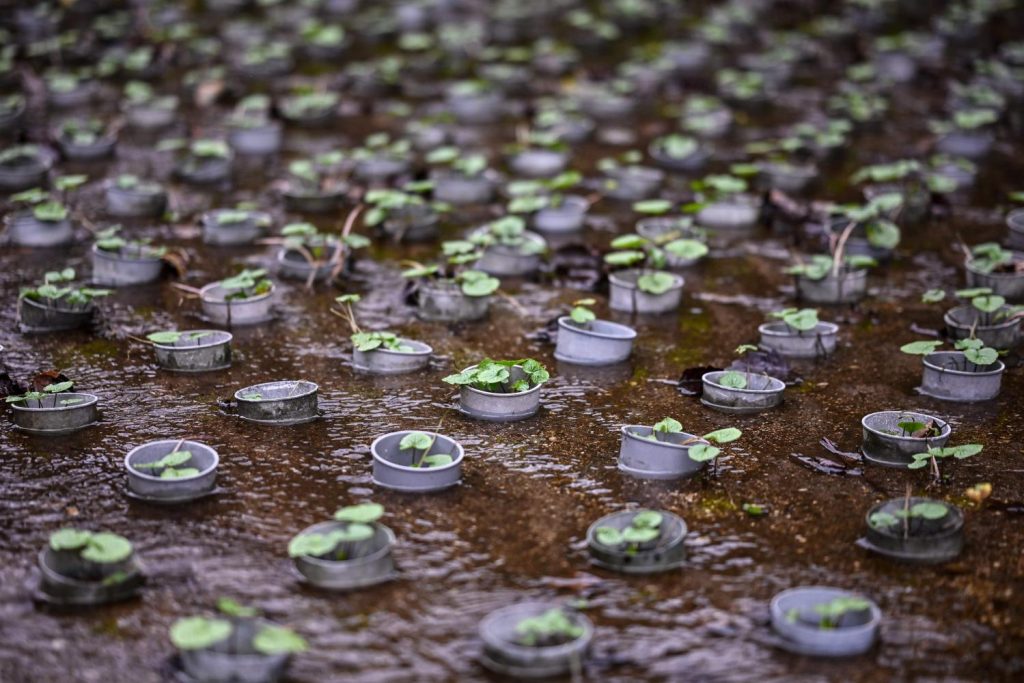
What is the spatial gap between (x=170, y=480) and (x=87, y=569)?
1.74 feet

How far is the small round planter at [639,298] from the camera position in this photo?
630 cm

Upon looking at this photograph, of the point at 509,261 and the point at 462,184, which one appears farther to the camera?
the point at 462,184

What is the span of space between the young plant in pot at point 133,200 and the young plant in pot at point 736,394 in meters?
4.08

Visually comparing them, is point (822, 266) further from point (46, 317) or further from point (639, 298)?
point (46, 317)

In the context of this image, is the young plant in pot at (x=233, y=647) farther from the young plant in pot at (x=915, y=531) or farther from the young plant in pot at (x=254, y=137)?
the young plant in pot at (x=254, y=137)

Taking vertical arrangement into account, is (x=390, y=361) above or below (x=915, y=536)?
above

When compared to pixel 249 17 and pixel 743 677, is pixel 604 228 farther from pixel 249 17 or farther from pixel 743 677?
pixel 249 17

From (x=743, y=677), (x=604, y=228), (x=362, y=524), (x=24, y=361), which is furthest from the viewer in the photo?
(x=604, y=228)

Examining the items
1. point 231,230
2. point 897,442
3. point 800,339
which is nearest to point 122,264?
point 231,230

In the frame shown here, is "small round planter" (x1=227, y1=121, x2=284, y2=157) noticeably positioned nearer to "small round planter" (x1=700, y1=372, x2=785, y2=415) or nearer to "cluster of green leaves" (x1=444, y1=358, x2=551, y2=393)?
"cluster of green leaves" (x1=444, y1=358, x2=551, y2=393)

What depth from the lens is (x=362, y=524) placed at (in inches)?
155

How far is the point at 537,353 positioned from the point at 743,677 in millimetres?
2592

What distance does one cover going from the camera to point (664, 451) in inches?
179

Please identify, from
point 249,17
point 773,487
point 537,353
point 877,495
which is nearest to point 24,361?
point 537,353
